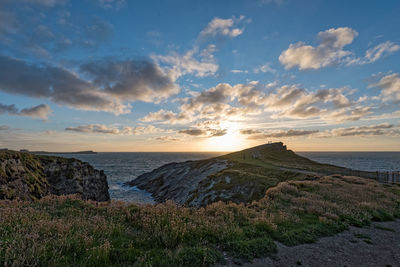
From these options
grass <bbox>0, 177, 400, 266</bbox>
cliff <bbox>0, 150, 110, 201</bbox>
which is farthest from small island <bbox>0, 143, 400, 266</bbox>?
cliff <bbox>0, 150, 110, 201</bbox>

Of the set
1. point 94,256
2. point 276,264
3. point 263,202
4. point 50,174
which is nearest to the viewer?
point 94,256

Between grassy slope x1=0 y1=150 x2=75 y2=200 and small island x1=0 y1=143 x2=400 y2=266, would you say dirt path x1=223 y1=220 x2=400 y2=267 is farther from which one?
grassy slope x1=0 y1=150 x2=75 y2=200

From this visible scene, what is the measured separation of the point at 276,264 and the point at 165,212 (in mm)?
5465

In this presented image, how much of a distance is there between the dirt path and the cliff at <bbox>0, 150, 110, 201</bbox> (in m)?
19.1

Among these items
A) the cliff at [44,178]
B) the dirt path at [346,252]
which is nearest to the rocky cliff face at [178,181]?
the cliff at [44,178]

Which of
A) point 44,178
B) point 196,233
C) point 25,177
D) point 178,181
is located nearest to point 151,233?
point 196,233

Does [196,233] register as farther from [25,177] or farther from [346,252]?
[25,177]

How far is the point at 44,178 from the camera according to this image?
31.8 meters

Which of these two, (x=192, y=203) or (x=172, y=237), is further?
(x=192, y=203)

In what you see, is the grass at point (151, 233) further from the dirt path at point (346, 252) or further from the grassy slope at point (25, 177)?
the grassy slope at point (25, 177)

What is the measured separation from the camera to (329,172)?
135ft

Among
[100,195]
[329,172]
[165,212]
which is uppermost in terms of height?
[165,212]

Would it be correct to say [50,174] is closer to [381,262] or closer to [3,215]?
[3,215]

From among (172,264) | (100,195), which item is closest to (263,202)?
(172,264)
